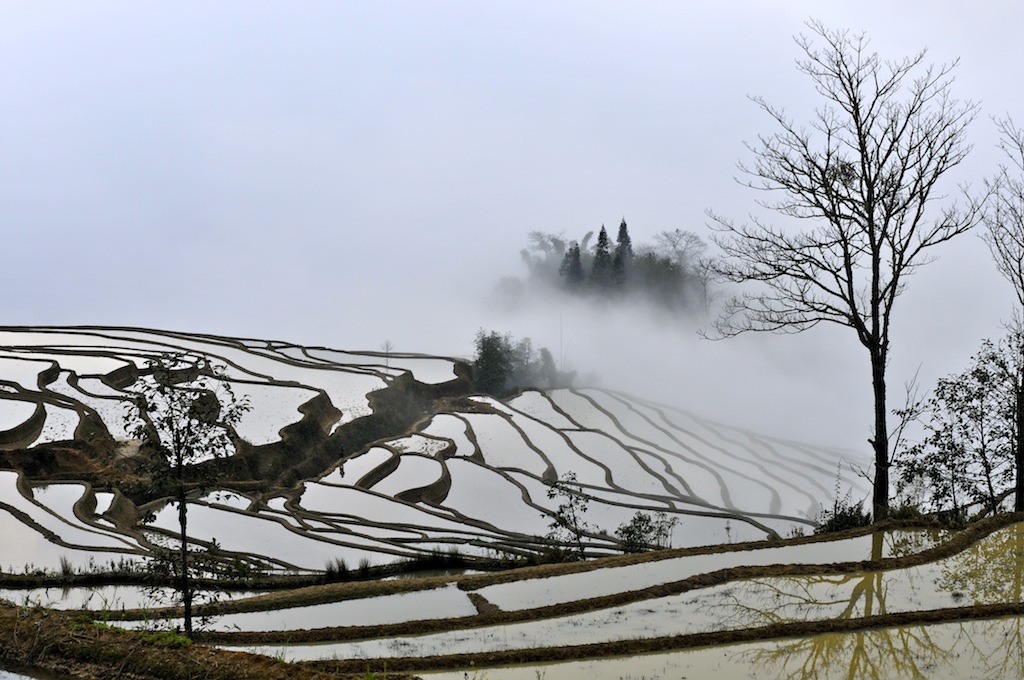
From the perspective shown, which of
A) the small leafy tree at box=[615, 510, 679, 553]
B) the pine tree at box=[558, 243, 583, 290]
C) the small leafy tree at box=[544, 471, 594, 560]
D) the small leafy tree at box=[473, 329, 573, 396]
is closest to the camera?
the small leafy tree at box=[615, 510, 679, 553]

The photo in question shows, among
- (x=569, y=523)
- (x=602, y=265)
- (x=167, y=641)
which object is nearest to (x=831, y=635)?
(x=167, y=641)

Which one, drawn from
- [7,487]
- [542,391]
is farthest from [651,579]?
[542,391]

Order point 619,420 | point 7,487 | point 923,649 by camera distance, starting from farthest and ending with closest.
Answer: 1. point 619,420
2. point 7,487
3. point 923,649

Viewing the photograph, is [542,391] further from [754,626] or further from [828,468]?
[754,626]

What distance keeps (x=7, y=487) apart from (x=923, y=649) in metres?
18.8

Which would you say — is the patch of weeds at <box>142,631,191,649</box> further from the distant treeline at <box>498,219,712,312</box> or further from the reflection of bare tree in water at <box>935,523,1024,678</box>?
the distant treeline at <box>498,219,712,312</box>

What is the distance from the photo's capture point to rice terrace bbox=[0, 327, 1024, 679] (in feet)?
25.0

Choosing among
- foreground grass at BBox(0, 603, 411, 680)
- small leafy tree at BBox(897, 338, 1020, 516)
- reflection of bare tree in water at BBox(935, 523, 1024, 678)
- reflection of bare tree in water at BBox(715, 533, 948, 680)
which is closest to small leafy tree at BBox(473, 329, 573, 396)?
small leafy tree at BBox(897, 338, 1020, 516)

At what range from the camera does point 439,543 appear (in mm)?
18234

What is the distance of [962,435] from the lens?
1606 cm

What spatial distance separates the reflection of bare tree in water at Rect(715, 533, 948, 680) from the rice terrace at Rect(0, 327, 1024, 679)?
3cm

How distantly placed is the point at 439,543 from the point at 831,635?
11.4 meters

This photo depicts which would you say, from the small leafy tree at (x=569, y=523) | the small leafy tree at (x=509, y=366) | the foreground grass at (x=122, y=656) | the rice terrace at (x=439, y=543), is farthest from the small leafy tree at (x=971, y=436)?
the small leafy tree at (x=509, y=366)

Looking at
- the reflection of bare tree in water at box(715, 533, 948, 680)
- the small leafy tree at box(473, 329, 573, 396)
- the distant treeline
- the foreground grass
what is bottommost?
the reflection of bare tree in water at box(715, 533, 948, 680)
